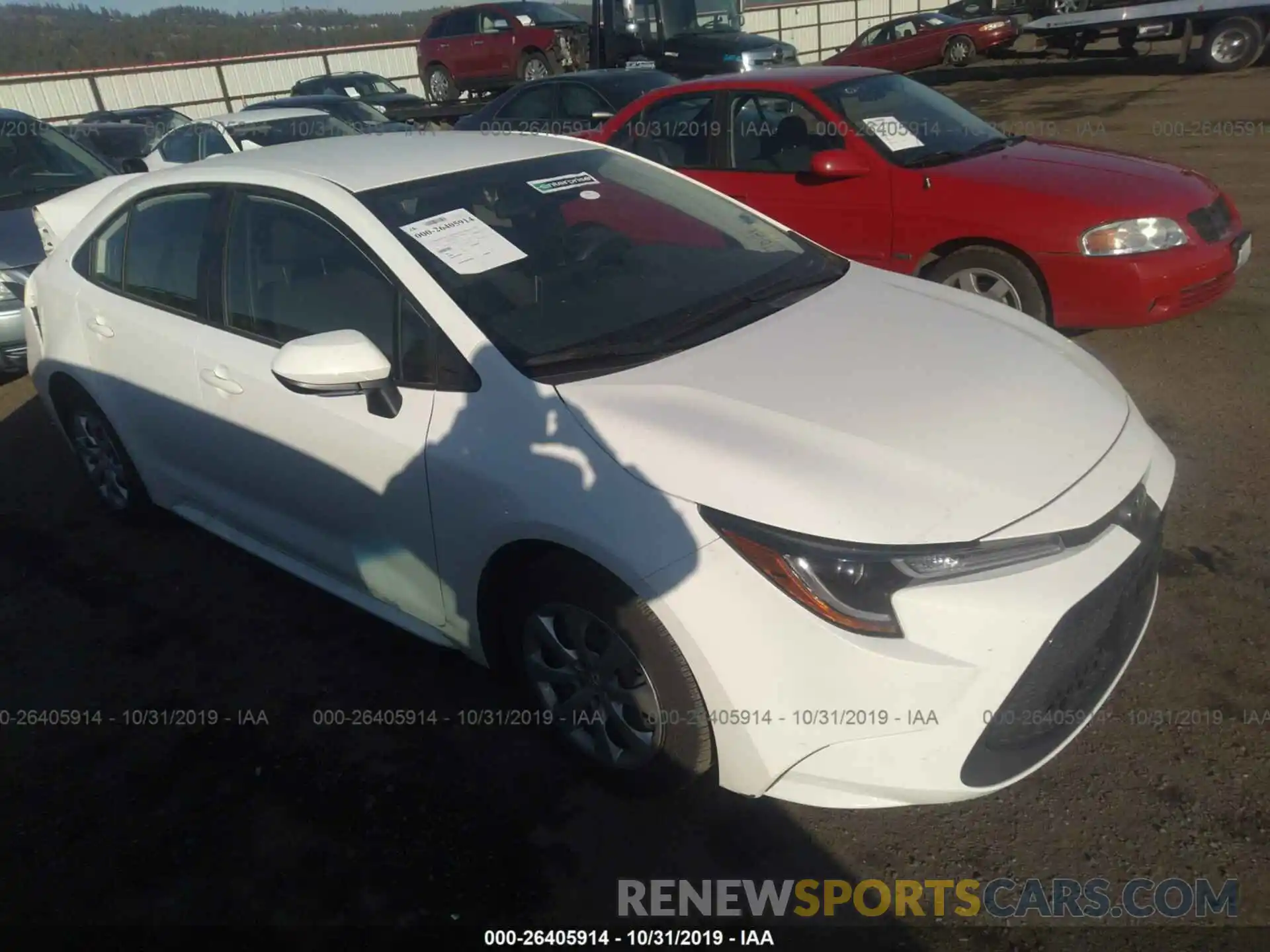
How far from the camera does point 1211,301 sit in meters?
4.92

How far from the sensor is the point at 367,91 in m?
17.8

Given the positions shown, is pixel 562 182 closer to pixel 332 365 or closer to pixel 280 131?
pixel 332 365

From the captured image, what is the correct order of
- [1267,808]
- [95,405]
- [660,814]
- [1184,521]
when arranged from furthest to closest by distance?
1. [95,405]
2. [1184,521]
3. [660,814]
4. [1267,808]

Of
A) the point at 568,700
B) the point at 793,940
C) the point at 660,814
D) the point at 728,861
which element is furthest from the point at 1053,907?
the point at 568,700

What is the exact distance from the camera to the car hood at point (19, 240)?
5875 millimetres

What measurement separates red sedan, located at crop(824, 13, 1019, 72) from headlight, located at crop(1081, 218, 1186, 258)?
1740 cm

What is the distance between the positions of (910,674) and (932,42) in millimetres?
21963

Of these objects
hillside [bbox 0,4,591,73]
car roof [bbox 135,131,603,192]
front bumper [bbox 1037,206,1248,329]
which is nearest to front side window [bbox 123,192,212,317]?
car roof [bbox 135,131,603,192]

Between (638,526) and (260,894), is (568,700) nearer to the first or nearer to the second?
(638,526)

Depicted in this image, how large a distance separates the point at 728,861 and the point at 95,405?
10.5 feet

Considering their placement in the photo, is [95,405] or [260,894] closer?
[260,894]

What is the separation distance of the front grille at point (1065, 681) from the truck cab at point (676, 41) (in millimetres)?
13245

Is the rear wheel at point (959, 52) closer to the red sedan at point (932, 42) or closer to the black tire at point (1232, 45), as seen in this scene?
the red sedan at point (932, 42)

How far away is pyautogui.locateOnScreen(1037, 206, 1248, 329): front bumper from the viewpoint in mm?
4621
